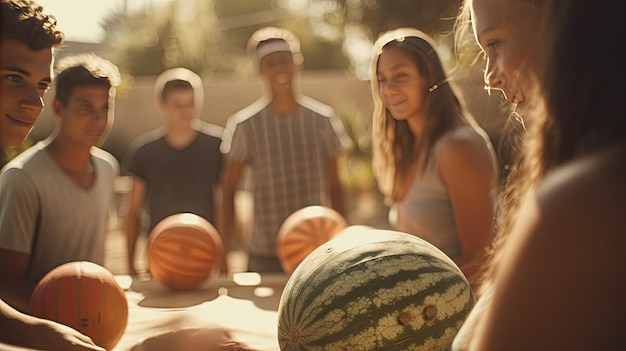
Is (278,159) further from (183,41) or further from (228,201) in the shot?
(183,41)

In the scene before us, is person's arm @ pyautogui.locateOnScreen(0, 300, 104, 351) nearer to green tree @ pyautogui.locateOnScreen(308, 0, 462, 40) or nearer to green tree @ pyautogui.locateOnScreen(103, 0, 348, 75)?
green tree @ pyautogui.locateOnScreen(308, 0, 462, 40)

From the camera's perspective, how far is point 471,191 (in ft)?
9.10

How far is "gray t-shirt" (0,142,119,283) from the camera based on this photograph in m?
2.52

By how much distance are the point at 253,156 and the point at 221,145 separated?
73 cm

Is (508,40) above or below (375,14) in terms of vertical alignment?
below

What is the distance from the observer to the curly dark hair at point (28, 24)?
1.97 m

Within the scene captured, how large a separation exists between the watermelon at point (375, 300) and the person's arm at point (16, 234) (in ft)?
3.54

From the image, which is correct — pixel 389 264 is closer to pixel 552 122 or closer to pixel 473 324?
pixel 473 324

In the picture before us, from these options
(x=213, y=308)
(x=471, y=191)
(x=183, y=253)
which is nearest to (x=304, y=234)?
(x=183, y=253)

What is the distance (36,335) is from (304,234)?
6.37 ft

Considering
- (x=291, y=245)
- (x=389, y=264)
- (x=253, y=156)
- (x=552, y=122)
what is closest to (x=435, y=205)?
(x=291, y=245)

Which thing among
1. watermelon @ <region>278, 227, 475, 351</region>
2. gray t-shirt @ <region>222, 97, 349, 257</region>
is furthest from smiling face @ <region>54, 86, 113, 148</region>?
gray t-shirt @ <region>222, 97, 349, 257</region>

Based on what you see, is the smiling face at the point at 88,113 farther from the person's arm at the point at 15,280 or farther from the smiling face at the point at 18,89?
the smiling face at the point at 18,89

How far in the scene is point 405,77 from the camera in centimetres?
277
